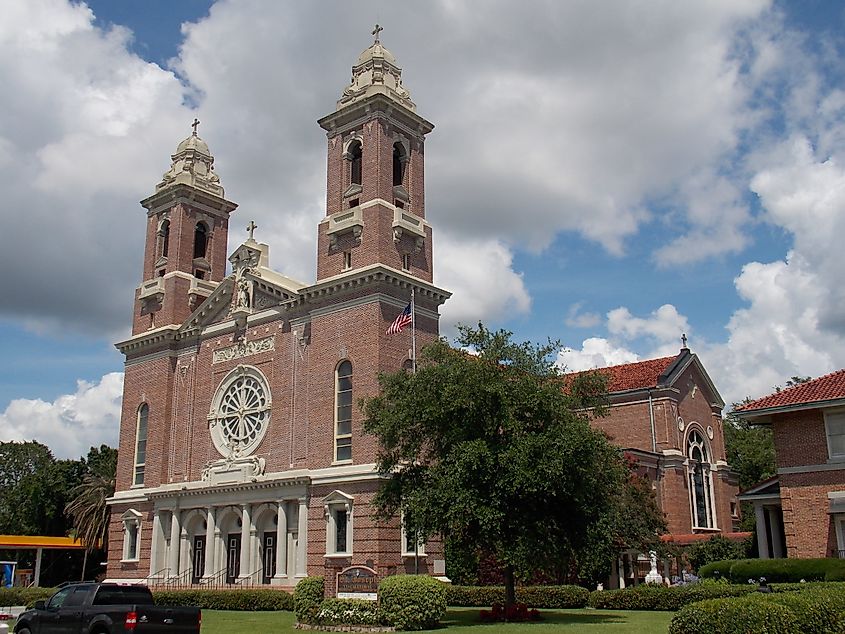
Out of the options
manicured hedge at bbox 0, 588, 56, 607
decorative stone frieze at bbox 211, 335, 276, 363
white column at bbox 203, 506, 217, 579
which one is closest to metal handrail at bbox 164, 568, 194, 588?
white column at bbox 203, 506, 217, 579

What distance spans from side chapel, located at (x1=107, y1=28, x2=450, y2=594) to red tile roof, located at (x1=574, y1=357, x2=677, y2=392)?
54.0ft

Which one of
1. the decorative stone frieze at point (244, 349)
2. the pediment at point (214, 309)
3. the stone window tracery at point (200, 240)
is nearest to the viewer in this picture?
the decorative stone frieze at point (244, 349)

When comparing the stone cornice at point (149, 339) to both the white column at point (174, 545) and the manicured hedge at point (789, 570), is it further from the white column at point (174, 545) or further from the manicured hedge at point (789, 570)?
the manicured hedge at point (789, 570)

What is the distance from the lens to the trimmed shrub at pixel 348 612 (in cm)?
2372

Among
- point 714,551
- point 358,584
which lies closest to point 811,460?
point 714,551

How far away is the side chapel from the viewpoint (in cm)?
3794

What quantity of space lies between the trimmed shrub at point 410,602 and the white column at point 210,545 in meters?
20.0

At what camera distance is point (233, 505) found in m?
41.7

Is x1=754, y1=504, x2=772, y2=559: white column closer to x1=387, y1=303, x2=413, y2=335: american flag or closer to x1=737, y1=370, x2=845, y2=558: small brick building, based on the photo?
x1=737, y1=370, x2=845, y2=558: small brick building

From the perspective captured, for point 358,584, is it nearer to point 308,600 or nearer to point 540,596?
point 308,600

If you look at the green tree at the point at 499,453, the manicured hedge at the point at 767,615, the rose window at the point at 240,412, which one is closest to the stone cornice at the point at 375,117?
the rose window at the point at 240,412

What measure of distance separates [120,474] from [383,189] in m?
23.4

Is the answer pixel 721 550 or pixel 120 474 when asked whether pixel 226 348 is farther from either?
pixel 721 550

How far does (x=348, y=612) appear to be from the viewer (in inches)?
947
